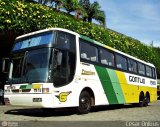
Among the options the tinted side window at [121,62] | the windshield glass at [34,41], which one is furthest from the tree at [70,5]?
the windshield glass at [34,41]

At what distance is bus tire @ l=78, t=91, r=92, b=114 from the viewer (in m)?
13.8

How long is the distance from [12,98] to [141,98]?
10577 millimetres

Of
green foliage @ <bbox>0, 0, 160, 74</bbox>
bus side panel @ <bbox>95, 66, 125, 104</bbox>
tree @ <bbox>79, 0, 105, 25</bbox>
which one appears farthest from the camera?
tree @ <bbox>79, 0, 105, 25</bbox>

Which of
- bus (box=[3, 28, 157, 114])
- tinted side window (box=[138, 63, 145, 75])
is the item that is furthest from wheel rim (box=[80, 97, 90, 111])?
tinted side window (box=[138, 63, 145, 75])

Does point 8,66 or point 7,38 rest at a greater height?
point 7,38

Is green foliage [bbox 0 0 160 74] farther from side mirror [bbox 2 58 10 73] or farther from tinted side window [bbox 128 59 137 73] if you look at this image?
side mirror [bbox 2 58 10 73]

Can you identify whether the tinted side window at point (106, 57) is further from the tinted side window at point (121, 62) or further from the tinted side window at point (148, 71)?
the tinted side window at point (148, 71)

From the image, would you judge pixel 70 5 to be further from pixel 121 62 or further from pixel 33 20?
pixel 121 62

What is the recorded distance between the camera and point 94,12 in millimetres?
37375

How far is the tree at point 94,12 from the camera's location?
37.4m

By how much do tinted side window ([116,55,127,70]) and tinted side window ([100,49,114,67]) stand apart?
66 cm

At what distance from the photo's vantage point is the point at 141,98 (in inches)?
853

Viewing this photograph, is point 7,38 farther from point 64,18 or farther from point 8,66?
point 8,66

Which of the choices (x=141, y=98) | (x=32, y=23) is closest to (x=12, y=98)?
(x=32, y=23)
